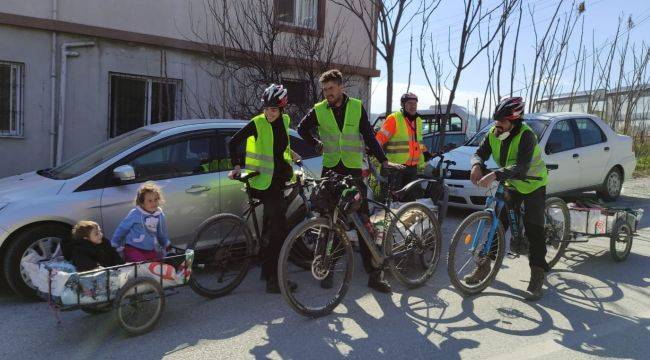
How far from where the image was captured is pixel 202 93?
36.2 feet

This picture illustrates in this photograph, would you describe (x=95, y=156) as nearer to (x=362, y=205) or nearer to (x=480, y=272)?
(x=362, y=205)

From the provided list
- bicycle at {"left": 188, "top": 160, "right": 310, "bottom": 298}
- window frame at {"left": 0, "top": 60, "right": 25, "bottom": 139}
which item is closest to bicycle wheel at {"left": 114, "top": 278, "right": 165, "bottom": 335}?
bicycle at {"left": 188, "top": 160, "right": 310, "bottom": 298}

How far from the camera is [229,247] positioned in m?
4.88

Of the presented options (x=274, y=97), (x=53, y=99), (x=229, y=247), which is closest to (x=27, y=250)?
(x=229, y=247)

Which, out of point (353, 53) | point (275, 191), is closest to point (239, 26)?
point (353, 53)

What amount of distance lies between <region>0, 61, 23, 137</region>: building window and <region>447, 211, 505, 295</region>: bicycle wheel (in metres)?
7.82

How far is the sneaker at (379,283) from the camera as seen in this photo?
500 centimetres

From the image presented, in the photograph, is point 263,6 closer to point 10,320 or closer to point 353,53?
point 353,53

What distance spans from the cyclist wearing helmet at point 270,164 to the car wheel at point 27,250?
164cm

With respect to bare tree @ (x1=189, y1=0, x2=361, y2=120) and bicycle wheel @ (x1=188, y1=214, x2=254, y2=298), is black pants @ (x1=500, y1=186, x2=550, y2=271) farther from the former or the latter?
bare tree @ (x1=189, y1=0, x2=361, y2=120)

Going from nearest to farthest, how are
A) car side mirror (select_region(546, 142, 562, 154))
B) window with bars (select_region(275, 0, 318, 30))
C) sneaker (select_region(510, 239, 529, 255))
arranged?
sneaker (select_region(510, 239, 529, 255)) → car side mirror (select_region(546, 142, 562, 154)) → window with bars (select_region(275, 0, 318, 30))

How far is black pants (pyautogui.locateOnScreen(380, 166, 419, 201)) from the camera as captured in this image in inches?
215

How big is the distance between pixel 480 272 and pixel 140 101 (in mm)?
7751

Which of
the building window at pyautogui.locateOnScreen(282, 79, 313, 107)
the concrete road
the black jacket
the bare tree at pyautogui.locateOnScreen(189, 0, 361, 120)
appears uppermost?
the bare tree at pyautogui.locateOnScreen(189, 0, 361, 120)
